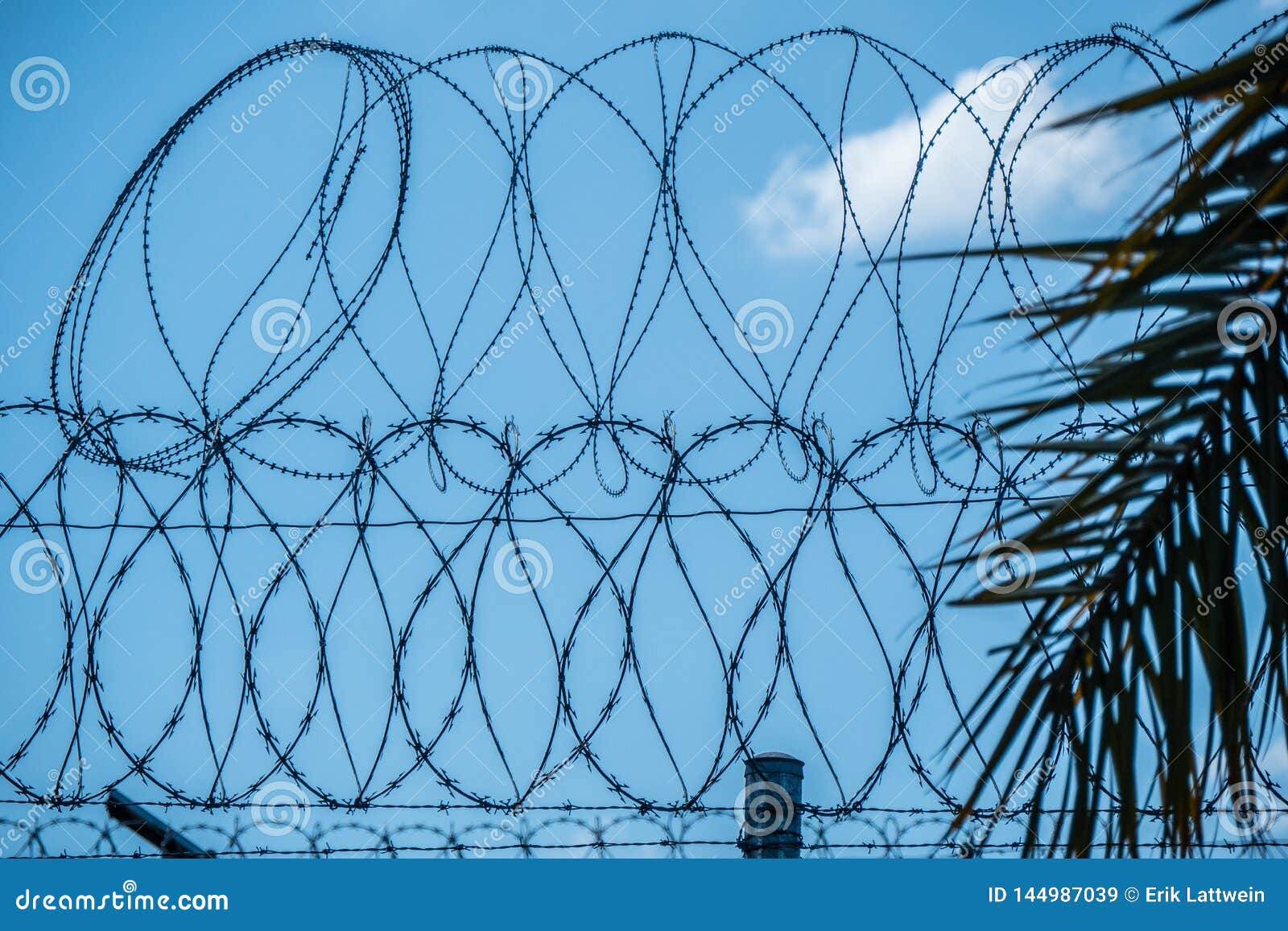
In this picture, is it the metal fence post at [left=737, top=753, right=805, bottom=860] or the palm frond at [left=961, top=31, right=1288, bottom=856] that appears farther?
the metal fence post at [left=737, top=753, right=805, bottom=860]

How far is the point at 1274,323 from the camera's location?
224cm

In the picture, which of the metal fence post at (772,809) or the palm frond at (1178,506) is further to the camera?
the metal fence post at (772,809)

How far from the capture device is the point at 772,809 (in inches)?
233

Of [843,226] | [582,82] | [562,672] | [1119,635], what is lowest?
[1119,635]

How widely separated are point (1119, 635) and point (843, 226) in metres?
4.47

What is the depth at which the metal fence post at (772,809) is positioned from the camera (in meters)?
5.85

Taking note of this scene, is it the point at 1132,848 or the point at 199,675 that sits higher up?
the point at 199,675

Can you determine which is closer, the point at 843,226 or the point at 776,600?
the point at 776,600

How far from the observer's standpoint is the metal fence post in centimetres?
585

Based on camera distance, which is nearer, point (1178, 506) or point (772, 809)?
point (1178, 506)
